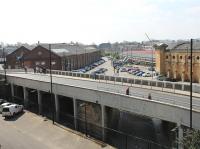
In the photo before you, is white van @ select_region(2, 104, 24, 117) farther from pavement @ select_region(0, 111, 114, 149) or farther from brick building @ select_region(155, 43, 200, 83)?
brick building @ select_region(155, 43, 200, 83)

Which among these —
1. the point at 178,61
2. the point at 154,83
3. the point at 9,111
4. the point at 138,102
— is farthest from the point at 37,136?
the point at 178,61

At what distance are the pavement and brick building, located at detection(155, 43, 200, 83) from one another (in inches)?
1721

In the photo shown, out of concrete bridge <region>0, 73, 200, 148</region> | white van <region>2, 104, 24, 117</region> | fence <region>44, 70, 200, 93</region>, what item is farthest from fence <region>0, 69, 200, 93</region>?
white van <region>2, 104, 24, 117</region>

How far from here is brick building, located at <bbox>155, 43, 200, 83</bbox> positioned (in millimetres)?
71062

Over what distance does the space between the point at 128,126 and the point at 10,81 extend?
28.3 m

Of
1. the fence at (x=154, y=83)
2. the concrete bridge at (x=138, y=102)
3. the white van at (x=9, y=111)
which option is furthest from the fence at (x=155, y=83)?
the white van at (x=9, y=111)

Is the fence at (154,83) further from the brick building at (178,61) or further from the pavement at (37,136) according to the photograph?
the brick building at (178,61)

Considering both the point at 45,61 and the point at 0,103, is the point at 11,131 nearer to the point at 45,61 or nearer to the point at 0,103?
the point at 0,103

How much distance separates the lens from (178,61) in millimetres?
77688

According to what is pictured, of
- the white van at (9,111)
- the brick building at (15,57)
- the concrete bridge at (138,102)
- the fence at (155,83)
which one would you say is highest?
the brick building at (15,57)

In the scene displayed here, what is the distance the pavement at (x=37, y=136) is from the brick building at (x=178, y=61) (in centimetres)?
4371

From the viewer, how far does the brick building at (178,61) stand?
233 feet

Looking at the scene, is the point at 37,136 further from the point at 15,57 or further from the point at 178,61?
the point at 15,57

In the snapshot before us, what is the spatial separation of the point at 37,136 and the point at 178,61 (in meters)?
52.5
